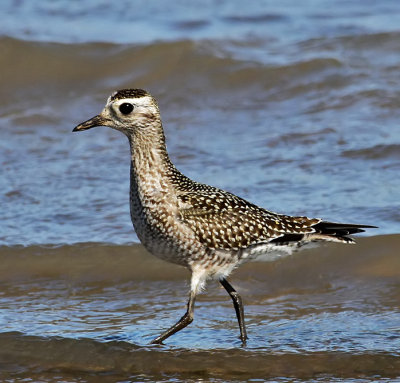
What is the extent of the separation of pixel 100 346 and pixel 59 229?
306cm

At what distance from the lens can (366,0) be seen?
68.3 ft

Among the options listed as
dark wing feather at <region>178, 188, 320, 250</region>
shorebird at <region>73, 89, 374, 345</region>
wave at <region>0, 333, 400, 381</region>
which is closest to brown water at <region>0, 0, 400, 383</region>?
wave at <region>0, 333, 400, 381</region>

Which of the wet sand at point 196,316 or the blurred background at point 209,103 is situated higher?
the blurred background at point 209,103

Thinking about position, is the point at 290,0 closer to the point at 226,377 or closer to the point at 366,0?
the point at 366,0

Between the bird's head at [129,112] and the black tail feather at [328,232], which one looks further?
the black tail feather at [328,232]

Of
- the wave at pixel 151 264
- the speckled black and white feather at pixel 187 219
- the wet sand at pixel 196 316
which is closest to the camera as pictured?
the wet sand at pixel 196 316

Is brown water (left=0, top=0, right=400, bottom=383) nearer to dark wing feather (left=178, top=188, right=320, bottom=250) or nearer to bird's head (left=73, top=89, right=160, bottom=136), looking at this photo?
dark wing feather (left=178, top=188, right=320, bottom=250)

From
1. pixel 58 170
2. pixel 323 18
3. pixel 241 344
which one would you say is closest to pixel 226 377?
pixel 241 344

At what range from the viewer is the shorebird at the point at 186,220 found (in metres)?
8.69

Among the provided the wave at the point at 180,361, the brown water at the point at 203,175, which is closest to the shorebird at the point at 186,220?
the wave at the point at 180,361

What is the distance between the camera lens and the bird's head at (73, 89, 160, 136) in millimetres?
8719

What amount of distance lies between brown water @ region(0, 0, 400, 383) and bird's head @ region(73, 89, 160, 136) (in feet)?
6.39

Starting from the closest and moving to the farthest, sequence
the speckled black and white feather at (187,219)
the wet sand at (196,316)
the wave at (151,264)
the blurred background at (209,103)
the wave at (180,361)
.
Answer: the wave at (180,361) < the wet sand at (196,316) < the speckled black and white feather at (187,219) < the wave at (151,264) < the blurred background at (209,103)

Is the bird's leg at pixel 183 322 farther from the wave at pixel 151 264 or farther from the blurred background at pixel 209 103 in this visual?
the blurred background at pixel 209 103
